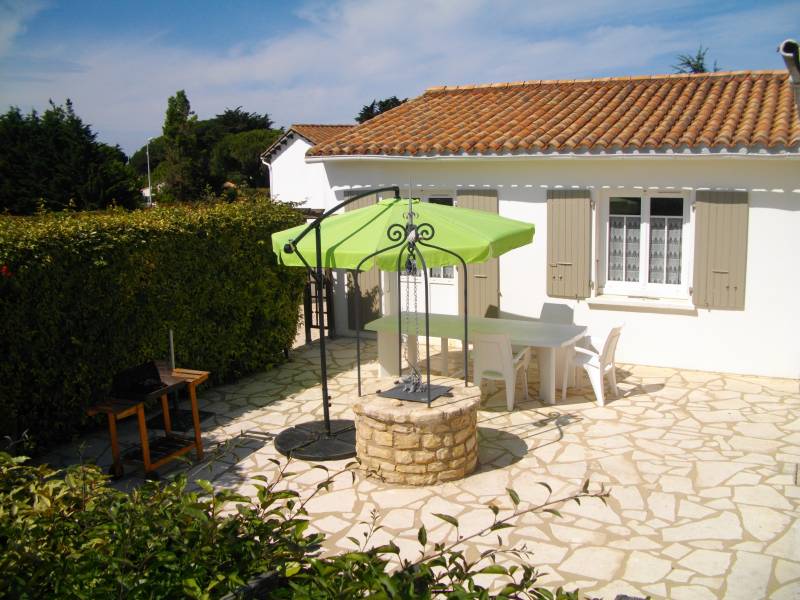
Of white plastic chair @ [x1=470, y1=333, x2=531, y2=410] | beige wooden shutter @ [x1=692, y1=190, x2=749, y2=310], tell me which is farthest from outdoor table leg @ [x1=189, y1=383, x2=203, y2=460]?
beige wooden shutter @ [x1=692, y1=190, x2=749, y2=310]

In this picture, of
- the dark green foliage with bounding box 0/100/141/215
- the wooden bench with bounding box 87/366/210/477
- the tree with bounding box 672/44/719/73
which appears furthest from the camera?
the tree with bounding box 672/44/719/73

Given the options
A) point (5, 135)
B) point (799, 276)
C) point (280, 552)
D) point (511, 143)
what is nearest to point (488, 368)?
point (511, 143)

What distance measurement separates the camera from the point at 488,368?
9.72m

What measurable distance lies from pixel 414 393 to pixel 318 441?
1.55 m

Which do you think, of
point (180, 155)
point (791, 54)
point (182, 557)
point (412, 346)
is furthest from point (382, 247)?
point (180, 155)

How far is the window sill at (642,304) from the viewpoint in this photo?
438 inches

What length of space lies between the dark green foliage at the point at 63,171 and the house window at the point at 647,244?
60.6ft

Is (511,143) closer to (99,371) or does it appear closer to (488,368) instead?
(488,368)

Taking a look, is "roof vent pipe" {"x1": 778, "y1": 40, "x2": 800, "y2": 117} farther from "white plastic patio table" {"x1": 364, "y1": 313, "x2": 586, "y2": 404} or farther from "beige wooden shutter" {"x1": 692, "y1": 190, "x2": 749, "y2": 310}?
"beige wooden shutter" {"x1": 692, "y1": 190, "x2": 749, "y2": 310}

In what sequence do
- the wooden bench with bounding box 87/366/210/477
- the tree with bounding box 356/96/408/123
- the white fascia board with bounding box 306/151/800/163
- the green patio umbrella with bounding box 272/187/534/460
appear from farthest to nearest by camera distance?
the tree with bounding box 356/96/408/123
the white fascia board with bounding box 306/151/800/163
the green patio umbrella with bounding box 272/187/534/460
the wooden bench with bounding box 87/366/210/477

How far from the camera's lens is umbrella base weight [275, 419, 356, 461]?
805 centimetres

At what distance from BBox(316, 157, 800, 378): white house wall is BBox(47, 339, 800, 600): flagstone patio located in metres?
0.46

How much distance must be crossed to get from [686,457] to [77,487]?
6752 millimetres

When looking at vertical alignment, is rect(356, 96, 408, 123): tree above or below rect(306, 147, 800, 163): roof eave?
above
